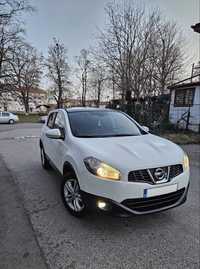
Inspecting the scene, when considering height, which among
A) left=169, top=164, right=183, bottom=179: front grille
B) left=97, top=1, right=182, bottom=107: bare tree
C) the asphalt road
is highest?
left=97, top=1, right=182, bottom=107: bare tree

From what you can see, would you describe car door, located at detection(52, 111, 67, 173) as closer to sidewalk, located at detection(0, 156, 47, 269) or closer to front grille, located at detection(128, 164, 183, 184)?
sidewalk, located at detection(0, 156, 47, 269)

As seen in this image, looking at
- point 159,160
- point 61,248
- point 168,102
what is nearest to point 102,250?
→ point 61,248

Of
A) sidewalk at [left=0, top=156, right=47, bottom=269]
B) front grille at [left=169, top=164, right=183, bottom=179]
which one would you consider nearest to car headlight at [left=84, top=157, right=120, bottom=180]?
front grille at [left=169, top=164, right=183, bottom=179]

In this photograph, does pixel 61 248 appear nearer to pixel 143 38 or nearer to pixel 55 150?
pixel 55 150

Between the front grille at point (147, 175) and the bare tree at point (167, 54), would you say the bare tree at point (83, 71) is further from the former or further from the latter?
the front grille at point (147, 175)

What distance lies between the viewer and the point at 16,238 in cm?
234

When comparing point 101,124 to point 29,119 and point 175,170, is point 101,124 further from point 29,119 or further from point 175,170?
point 29,119

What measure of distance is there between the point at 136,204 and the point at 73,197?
0.98m

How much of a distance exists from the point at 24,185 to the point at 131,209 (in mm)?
2634

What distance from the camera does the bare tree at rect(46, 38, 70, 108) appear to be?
36.6 metres

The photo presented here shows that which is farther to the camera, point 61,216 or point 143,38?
point 143,38

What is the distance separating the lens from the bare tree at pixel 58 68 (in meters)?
36.6

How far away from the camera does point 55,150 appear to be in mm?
3604

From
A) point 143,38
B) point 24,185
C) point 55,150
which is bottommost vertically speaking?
point 24,185
